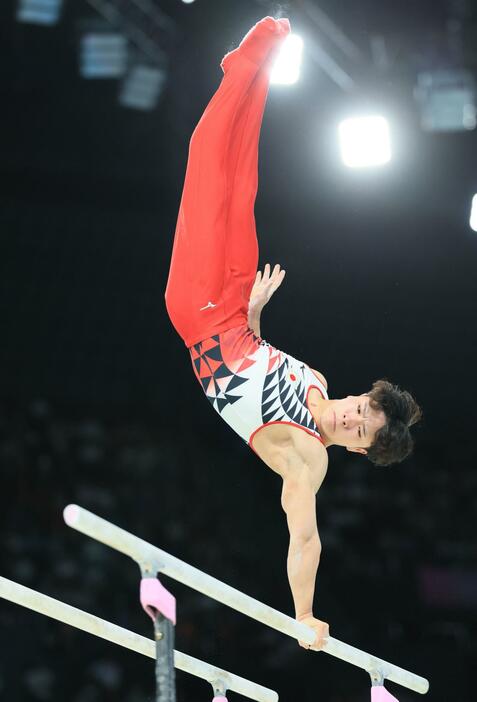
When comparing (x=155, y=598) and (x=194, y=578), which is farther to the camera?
(x=194, y=578)

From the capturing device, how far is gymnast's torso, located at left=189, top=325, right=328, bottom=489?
14.1 feet

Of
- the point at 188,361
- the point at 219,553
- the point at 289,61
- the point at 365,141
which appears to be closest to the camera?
the point at 289,61

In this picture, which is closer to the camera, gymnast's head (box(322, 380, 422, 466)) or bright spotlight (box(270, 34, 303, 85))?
gymnast's head (box(322, 380, 422, 466))

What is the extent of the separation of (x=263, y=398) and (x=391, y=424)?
602 millimetres

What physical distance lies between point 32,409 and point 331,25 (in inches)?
160

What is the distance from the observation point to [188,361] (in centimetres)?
849

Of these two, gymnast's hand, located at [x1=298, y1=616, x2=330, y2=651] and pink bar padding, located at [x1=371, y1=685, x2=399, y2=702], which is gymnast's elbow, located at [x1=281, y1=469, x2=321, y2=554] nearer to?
gymnast's hand, located at [x1=298, y1=616, x2=330, y2=651]

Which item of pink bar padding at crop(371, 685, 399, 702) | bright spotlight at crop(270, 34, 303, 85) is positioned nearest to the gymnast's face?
pink bar padding at crop(371, 685, 399, 702)

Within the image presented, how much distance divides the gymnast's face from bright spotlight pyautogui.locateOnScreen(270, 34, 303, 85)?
3.02m

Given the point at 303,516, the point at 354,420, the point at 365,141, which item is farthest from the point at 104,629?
the point at 365,141

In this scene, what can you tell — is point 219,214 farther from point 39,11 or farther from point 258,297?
point 39,11

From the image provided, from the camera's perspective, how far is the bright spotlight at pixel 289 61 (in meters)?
6.62

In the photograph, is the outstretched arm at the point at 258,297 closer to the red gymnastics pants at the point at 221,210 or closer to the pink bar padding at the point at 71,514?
the red gymnastics pants at the point at 221,210

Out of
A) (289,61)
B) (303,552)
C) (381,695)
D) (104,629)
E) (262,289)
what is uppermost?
(289,61)
